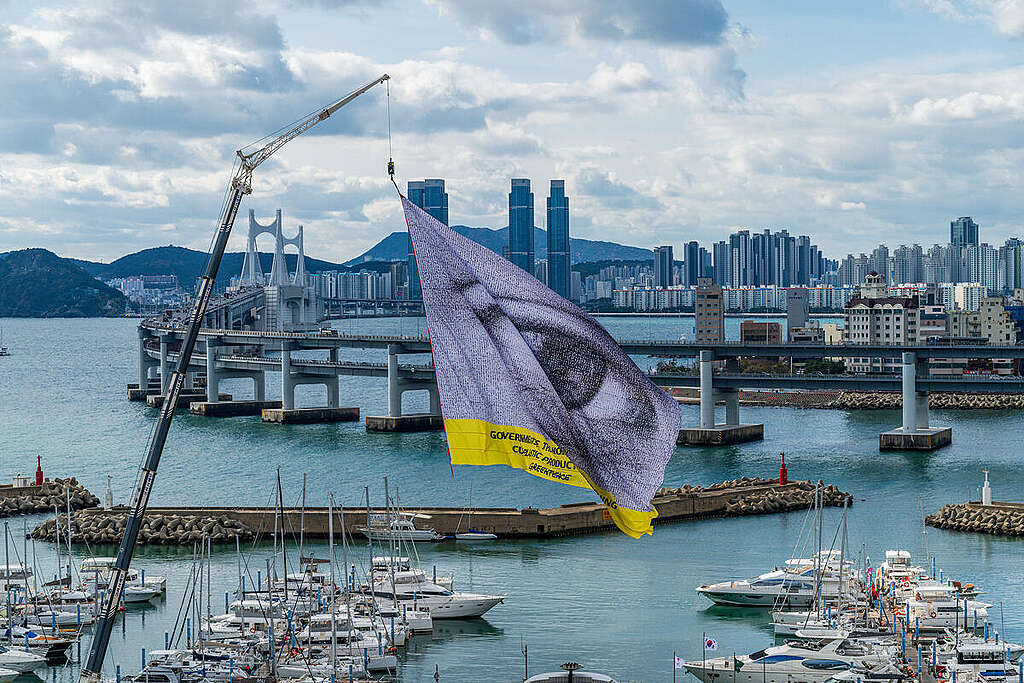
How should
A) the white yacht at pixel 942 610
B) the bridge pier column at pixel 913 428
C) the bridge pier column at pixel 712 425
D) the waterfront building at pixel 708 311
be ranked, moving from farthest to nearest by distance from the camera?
the waterfront building at pixel 708 311, the bridge pier column at pixel 712 425, the bridge pier column at pixel 913 428, the white yacht at pixel 942 610

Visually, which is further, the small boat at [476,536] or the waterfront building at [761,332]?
the waterfront building at [761,332]

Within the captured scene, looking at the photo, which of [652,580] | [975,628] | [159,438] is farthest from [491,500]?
[159,438]

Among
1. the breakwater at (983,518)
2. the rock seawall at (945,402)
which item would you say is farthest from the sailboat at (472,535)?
the rock seawall at (945,402)

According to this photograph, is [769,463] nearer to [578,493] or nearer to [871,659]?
[578,493]

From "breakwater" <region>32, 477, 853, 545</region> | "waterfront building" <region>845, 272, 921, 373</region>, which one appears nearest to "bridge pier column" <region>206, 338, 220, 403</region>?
"breakwater" <region>32, 477, 853, 545</region>

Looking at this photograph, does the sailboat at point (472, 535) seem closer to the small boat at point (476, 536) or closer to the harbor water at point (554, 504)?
the small boat at point (476, 536)

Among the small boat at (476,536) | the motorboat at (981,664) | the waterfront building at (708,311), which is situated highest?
the waterfront building at (708,311)

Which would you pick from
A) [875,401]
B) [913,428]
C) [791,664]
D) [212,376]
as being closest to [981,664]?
[791,664]
